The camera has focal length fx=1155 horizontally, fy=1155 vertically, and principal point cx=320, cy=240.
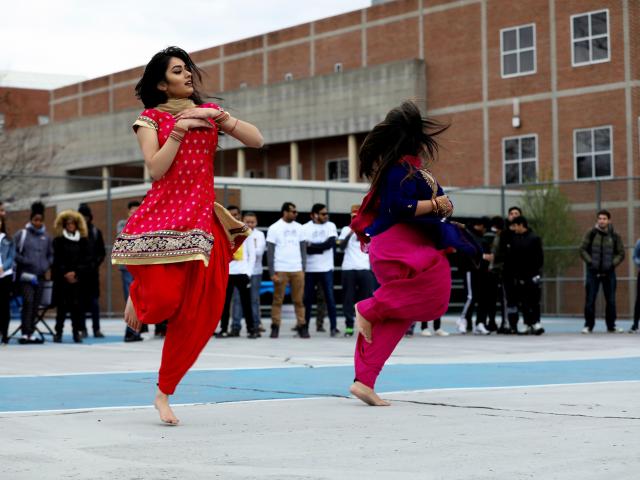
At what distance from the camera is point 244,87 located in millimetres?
47000

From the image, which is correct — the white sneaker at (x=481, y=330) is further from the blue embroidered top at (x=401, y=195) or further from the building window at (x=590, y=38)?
the building window at (x=590, y=38)

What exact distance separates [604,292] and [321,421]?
1322 centimetres

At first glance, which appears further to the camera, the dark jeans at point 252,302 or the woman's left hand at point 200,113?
the dark jeans at point 252,302

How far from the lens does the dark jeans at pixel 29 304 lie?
1534cm

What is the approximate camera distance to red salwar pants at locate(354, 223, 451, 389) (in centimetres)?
713

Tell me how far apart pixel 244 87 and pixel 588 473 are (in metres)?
43.3

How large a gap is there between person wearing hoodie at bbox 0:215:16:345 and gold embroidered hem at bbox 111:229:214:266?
894cm

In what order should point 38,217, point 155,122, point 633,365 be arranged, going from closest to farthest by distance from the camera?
1. point 155,122
2. point 633,365
3. point 38,217

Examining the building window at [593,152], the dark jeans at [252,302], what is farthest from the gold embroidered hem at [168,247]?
the building window at [593,152]

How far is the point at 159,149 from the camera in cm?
612

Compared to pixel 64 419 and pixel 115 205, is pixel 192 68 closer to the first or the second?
pixel 64 419

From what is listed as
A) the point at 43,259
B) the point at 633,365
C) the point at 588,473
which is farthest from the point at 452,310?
the point at 588,473

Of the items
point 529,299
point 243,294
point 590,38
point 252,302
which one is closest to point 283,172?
point 590,38

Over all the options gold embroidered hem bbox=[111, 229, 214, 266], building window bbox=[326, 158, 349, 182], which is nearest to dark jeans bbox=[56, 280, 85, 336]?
gold embroidered hem bbox=[111, 229, 214, 266]
